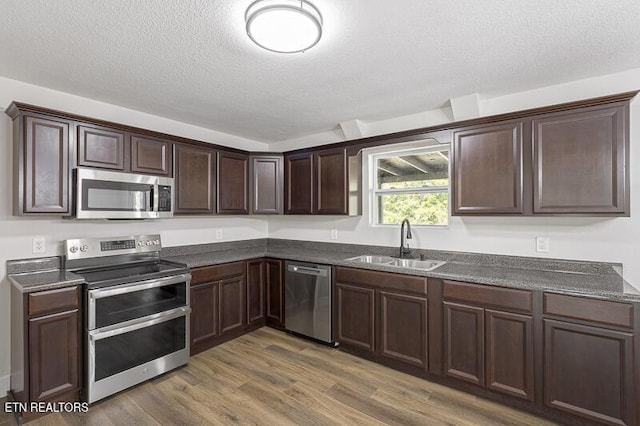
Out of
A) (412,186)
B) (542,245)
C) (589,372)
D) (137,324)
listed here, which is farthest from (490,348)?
(137,324)

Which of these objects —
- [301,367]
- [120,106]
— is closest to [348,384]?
[301,367]

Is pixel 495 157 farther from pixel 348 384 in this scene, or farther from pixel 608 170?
pixel 348 384

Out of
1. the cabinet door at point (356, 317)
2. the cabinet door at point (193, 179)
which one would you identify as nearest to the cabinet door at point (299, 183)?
the cabinet door at point (193, 179)

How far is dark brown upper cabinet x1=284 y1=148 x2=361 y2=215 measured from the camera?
3.57 m

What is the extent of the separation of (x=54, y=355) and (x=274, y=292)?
6.75 feet

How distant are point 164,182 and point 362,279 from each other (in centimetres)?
215

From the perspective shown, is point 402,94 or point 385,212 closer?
point 402,94

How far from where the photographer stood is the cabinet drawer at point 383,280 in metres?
2.68

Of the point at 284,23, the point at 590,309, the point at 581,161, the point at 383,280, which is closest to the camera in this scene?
the point at 284,23

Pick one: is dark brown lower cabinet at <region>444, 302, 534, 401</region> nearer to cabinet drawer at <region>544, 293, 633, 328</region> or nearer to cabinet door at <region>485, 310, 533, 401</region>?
cabinet door at <region>485, 310, 533, 401</region>

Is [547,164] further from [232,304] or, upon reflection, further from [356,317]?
[232,304]

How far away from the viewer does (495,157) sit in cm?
259

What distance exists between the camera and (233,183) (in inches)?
150

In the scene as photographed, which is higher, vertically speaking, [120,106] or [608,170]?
[120,106]
